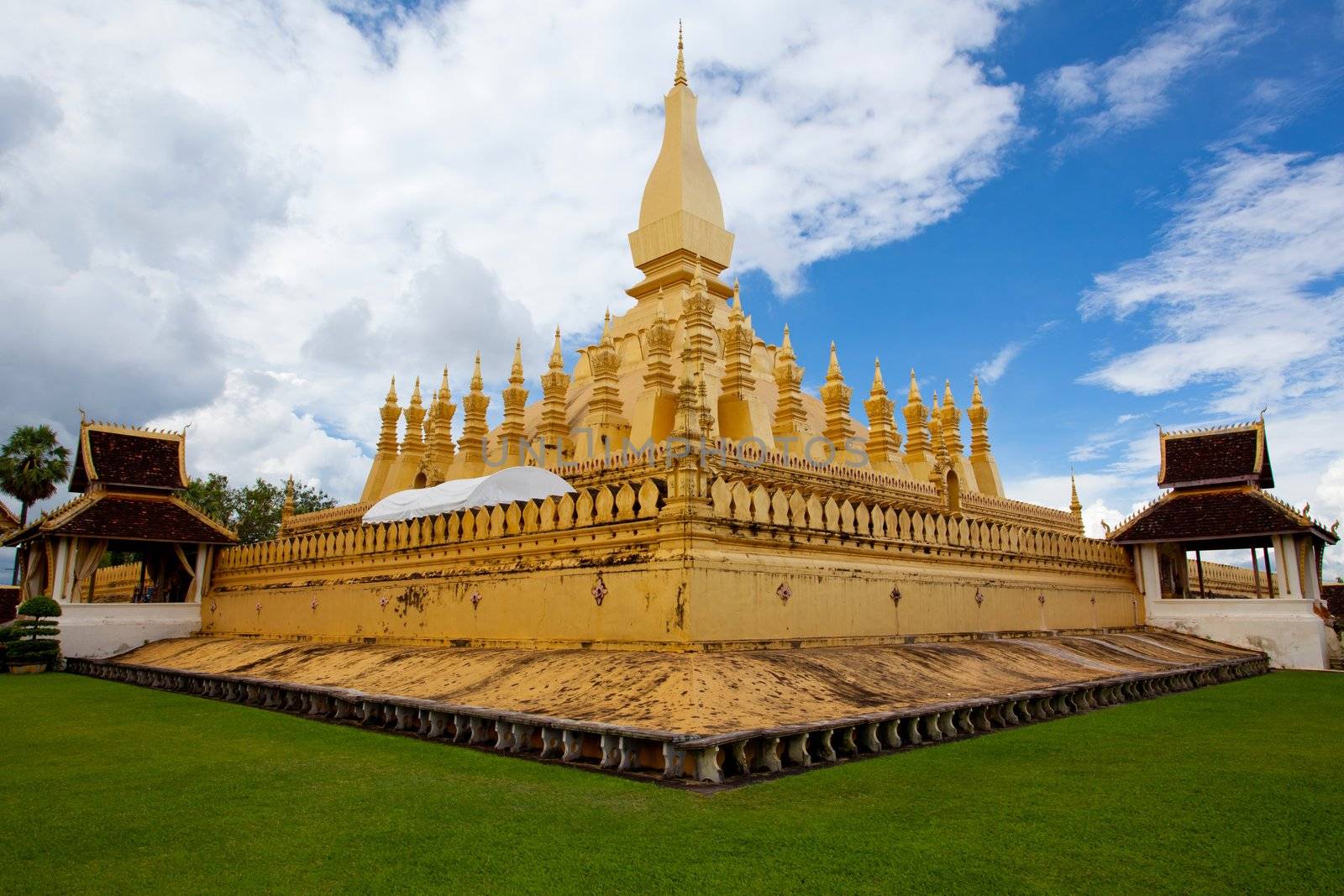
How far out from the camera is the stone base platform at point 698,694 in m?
7.47

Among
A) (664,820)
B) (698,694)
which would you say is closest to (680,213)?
(698,694)

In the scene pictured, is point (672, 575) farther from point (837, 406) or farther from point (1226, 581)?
point (1226, 581)

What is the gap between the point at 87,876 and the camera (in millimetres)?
4766

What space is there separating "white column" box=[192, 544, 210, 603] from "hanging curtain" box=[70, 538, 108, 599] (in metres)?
2.02

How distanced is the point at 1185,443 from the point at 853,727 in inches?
745

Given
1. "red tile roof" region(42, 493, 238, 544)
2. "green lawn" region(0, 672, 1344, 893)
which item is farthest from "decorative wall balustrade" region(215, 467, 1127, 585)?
"green lawn" region(0, 672, 1344, 893)

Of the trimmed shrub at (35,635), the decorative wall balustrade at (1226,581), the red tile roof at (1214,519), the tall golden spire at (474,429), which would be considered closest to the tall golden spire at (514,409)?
the tall golden spire at (474,429)

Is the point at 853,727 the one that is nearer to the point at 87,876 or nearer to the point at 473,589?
the point at 87,876

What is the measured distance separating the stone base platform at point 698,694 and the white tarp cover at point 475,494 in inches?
130

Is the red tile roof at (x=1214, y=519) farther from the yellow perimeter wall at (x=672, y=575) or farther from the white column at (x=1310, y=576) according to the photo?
the yellow perimeter wall at (x=672, y=575)

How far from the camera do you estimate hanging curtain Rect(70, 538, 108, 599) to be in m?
20.5

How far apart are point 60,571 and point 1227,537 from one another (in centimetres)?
2732

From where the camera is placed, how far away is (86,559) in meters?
20.6

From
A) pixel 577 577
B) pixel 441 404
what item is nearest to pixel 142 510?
pixel 441 404
